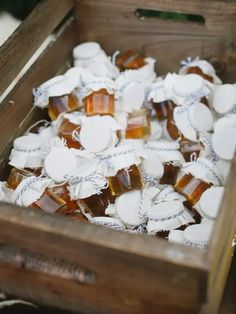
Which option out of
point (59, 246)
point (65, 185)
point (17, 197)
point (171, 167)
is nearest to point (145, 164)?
point (171, 167)

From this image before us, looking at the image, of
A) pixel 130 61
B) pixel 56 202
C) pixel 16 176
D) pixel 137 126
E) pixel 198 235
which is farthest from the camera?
pixel 130 61

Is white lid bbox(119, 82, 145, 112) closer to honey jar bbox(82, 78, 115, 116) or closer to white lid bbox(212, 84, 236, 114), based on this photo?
honey jar bbox(82, 78, 115, 116)

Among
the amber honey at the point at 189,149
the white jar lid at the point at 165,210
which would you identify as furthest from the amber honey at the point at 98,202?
the amber honey at the point at 189,149

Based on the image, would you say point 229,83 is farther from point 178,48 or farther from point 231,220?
point 231,220

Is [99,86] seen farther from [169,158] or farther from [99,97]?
[169,158]

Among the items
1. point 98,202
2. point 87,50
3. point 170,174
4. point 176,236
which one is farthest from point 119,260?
point 87,50

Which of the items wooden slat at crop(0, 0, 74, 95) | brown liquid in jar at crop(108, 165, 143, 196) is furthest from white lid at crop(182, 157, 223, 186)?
wooden slat at crop(0, 0, 74, 95)

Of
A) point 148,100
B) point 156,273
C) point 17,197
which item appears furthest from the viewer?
point 148,100
